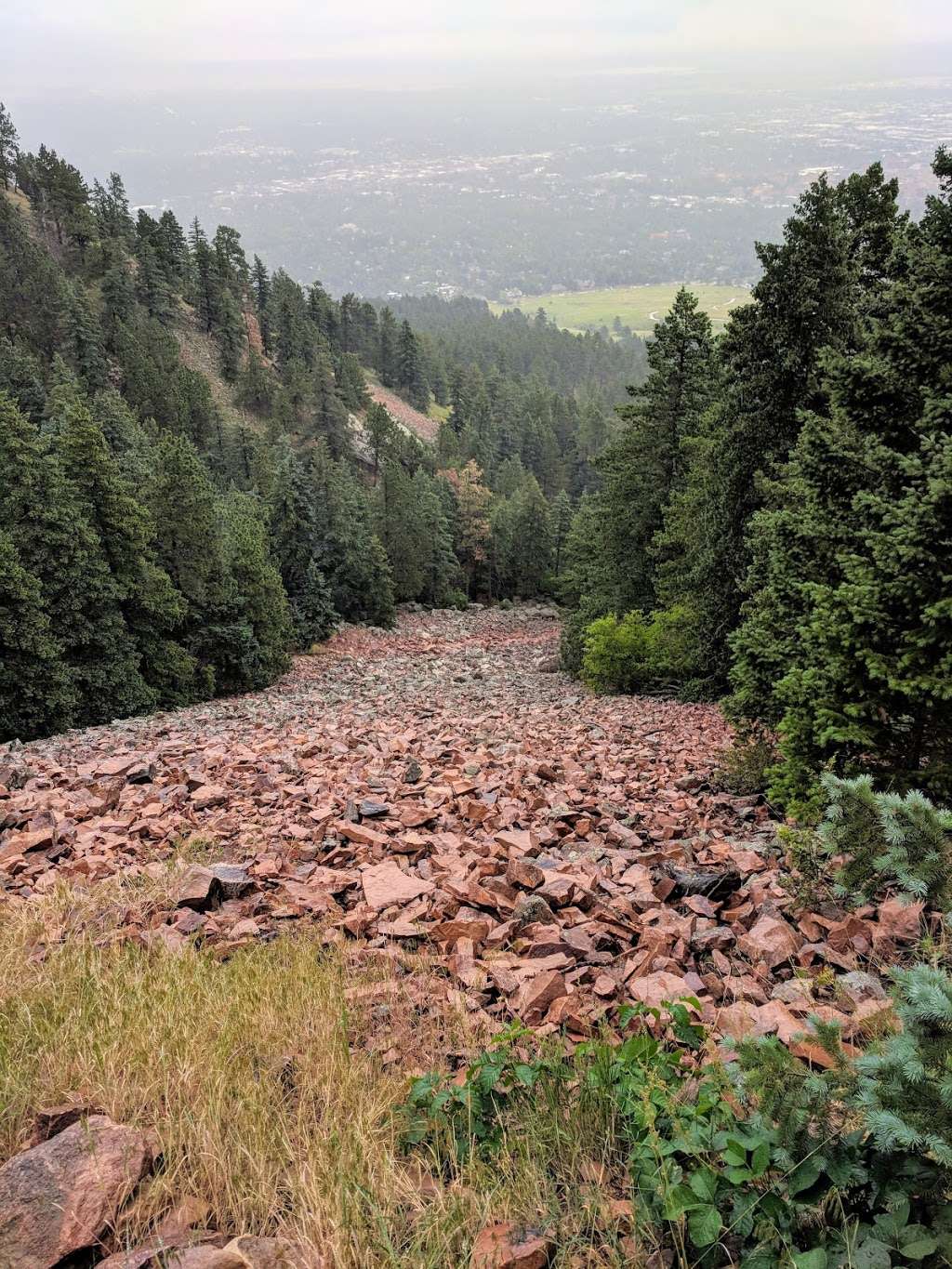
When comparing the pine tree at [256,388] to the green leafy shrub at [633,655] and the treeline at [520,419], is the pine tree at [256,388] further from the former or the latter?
the green leafy shrub at [633,655]

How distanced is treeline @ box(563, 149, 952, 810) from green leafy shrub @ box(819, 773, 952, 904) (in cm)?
335

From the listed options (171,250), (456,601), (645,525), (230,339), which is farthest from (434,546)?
(171,250)

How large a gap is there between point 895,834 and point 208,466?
81719 mm

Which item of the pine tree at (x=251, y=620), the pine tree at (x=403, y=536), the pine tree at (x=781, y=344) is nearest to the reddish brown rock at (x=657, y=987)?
the pine tree at (x=781, y=344)

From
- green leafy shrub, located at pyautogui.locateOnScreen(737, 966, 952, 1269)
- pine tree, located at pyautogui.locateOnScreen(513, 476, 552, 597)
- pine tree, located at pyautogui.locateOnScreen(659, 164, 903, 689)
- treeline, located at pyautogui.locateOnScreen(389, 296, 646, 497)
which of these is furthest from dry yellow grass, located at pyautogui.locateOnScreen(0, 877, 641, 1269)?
treeline, located at pyautogui.locateOnScreen(389, 296, 646, 497)

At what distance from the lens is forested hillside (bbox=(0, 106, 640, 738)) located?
91.0ft

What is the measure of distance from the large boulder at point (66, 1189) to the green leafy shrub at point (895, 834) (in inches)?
159

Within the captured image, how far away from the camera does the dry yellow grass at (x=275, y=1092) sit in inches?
115

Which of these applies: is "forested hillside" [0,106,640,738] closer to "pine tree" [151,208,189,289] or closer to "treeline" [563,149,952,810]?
"pine tree" [151,208,189,289]

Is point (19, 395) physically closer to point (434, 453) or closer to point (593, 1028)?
point (434, 453)

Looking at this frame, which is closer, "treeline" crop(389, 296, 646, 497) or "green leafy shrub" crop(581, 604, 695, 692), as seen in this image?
"green leafy shrub" crop(581, 604, 695, 692)

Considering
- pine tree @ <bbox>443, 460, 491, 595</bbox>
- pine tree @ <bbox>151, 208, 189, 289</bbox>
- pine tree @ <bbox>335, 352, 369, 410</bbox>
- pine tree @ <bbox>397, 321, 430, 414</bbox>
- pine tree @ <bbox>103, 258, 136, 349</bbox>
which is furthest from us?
pine tree @ <bbox>397, 321, 430, 414</bbox>

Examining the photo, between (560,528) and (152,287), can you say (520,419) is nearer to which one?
(560,528)

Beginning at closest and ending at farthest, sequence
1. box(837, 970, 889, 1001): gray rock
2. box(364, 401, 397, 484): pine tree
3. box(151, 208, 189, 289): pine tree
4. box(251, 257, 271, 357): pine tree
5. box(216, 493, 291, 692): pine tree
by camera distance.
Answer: box(837, 970, 889, 1001): gray rock
box(216, 493, 291, 692): pine tree
box(364, 401, 397, 484): pine tree
box(151, 208, 189, 289): pine tree
box(251, 257, 271, 357): pine tree
